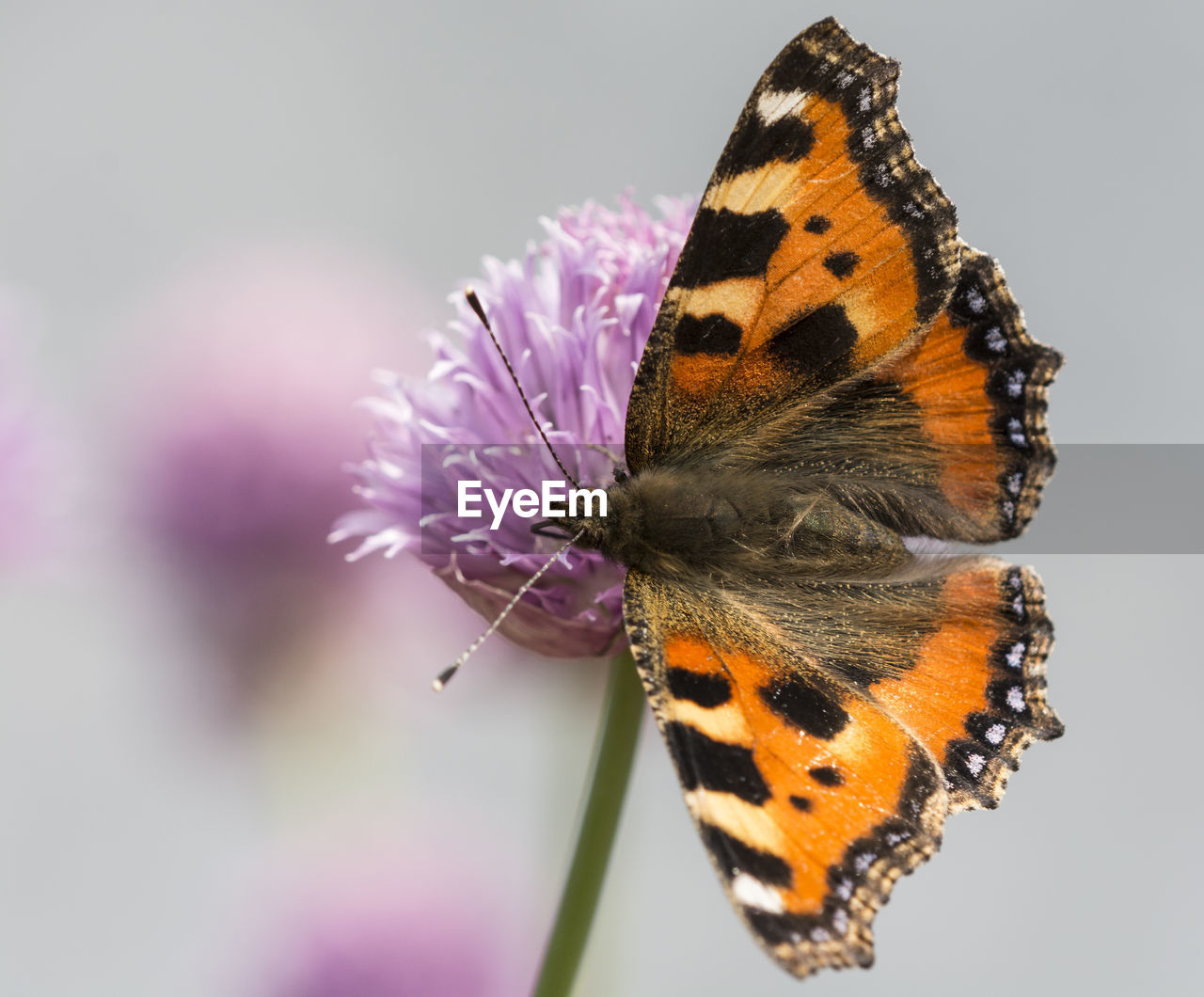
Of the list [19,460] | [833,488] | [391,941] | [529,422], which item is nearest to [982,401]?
[833,488]

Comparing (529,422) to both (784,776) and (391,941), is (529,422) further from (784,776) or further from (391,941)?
(391,941)

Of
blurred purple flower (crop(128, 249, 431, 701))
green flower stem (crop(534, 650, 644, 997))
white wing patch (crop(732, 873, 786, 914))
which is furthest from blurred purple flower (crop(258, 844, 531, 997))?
white wing patch (crop(732, 873, 786, 914))

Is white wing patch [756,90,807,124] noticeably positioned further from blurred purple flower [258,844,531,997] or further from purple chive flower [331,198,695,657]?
blurred purple flower [258,844,531,997]

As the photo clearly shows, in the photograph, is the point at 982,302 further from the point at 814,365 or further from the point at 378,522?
the point at 378,522

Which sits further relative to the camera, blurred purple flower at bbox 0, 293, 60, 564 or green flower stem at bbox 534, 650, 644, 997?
blurred purple flower at bbox 0, 293, 60, 564

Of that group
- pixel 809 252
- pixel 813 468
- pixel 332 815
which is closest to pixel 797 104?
pixel 809 252

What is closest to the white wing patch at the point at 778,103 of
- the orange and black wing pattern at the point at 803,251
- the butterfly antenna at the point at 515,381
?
the orange and black wing pattern at the point at 803,251
